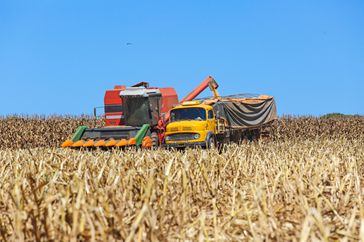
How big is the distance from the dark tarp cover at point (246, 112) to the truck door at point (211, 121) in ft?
3.62

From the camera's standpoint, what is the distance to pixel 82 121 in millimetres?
33969

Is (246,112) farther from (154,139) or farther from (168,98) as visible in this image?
(154,139)

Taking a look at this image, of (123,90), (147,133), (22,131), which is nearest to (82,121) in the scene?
(22,131)

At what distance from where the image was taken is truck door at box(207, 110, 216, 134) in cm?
1841

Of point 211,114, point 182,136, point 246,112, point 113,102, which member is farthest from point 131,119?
point 246,112

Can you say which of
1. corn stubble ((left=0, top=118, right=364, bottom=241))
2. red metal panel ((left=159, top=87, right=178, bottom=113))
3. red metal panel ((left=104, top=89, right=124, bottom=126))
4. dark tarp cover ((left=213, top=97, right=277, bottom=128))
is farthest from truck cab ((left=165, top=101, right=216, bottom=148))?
corn stubble ((left=0, top=118, right=364, bottom=241))

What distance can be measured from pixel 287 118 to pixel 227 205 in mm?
33424

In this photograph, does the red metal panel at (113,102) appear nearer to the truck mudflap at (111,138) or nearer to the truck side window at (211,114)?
the truck mudflap at (111,138)

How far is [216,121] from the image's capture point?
19.4 meters

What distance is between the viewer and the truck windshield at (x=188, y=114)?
18594mm

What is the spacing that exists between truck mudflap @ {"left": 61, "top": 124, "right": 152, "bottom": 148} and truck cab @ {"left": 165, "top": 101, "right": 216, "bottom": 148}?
0.94 metres

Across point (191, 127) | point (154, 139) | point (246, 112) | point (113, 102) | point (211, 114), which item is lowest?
point (154, 139)

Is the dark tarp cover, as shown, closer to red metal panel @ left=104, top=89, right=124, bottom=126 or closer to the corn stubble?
red metal panel @ left=104, top=89, right=124, bottom=126

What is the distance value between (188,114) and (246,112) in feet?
17.5
